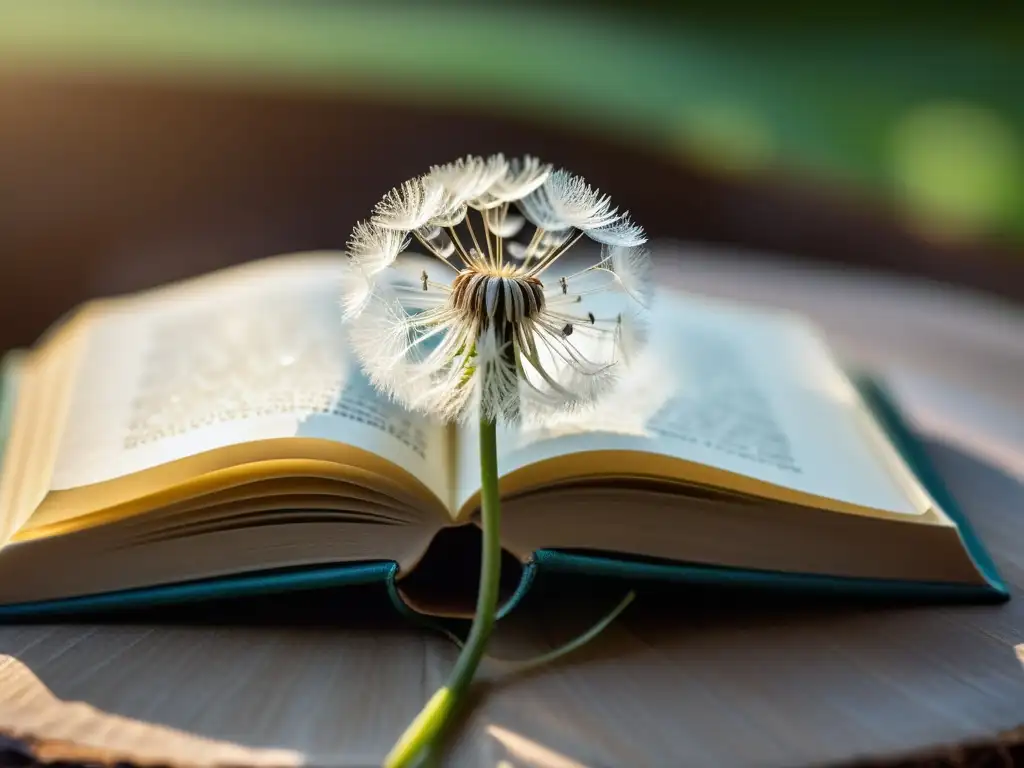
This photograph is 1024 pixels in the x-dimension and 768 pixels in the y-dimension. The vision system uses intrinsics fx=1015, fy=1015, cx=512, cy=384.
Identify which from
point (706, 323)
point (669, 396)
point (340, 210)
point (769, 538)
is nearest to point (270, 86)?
point (340, 210)

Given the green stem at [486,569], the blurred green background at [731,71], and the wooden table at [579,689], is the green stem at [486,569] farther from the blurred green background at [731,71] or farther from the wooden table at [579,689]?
the blurred green background at [731,71]

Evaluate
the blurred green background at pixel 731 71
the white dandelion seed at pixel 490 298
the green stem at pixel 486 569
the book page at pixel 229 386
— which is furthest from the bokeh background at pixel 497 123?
the green stem at pixel 486 569

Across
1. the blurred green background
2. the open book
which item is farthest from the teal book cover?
the blurred green background

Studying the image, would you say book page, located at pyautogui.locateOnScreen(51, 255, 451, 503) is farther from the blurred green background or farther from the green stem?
the blurred green background

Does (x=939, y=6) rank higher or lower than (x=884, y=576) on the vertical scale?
higher

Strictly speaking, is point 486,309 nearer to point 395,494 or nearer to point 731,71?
point 395,494

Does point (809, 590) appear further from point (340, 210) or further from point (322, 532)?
point (340, 210)

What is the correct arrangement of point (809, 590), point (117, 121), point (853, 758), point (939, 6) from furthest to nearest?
point (939, 6) < point (117, 121) < point (809, 590) < point (853, 758)
